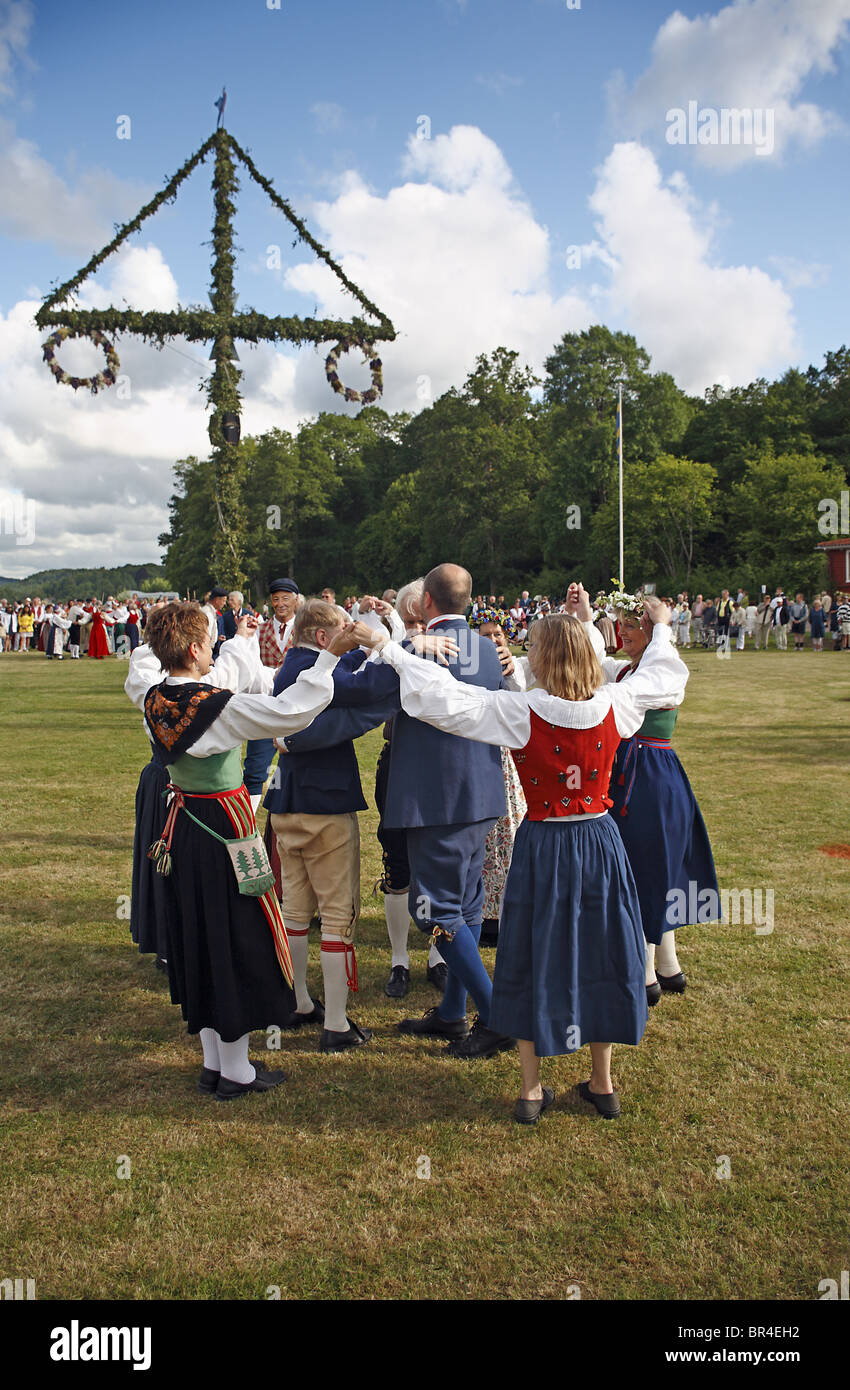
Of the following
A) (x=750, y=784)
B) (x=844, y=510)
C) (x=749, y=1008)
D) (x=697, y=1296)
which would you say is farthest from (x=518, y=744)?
(x=844, y=510)

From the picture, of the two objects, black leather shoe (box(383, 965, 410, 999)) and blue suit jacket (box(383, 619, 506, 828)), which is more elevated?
blue suit jacket (box(383, 619, 506, 828))

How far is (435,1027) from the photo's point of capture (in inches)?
170

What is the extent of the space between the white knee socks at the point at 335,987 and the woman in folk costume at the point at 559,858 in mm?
897

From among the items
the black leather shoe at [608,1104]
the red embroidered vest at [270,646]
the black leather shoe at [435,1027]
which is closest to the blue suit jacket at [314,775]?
the black leather shoe at [435,1027]

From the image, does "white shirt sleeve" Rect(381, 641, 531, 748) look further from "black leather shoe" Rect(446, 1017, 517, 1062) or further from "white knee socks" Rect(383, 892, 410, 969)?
"white knee socks" Rect(383, 892, 410, 969)

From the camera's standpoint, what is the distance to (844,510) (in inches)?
1548

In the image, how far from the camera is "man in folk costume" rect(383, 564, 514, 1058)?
3818mm

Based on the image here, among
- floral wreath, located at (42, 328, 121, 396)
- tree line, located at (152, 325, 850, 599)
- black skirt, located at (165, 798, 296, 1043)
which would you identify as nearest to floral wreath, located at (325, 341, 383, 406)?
floral wreath, located at (42, 328, 121, 396)

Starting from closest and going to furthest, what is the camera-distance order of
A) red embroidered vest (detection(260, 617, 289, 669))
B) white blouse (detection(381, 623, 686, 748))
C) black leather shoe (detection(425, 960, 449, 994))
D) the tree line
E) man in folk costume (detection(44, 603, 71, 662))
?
white blouse (detection(381, 623, 686, 748))
black leather shoe (detection(425, 960, 449, 994))
red embroidered vest (detection(260, 617, 289, 669))
man in folk costume (detection(44, 603, 71, 662))
the tree line

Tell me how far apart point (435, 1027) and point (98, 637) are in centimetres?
2909

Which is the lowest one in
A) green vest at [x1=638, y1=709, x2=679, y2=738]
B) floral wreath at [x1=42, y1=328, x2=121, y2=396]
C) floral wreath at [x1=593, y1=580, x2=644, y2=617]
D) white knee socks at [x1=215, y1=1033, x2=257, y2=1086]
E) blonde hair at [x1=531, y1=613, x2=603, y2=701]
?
white knee socks at [x1=215, y1=1033, x2=257, y2=1086]

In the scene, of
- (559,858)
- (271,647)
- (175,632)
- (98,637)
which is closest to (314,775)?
(175,632)

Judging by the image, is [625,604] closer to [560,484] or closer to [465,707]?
[465,707]

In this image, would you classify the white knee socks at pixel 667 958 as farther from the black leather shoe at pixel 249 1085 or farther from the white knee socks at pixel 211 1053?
the white knee socks at pixel 211 1053
